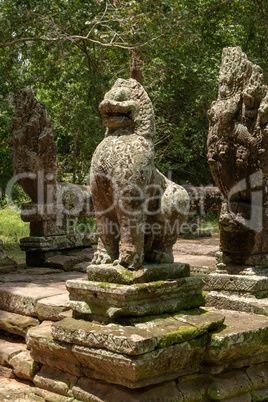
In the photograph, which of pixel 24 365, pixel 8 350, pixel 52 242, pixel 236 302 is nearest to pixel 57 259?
pixel 52 242

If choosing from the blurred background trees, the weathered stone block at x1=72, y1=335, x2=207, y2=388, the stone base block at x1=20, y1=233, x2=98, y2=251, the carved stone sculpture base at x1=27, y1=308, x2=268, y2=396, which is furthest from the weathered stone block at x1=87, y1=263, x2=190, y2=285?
the blurred background trees

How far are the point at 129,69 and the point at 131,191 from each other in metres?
9.24

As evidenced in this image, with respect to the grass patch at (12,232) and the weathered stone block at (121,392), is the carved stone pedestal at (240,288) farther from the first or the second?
the grass patch at (12,232)

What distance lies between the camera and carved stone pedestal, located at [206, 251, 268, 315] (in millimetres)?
4051

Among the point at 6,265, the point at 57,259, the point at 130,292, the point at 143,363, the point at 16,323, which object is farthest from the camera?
the point at 57,259

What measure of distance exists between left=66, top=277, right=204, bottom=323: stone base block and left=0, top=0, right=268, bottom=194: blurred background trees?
19.9ft

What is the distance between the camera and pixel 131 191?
3361mm

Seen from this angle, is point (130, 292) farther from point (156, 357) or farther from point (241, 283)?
point (241, 283)

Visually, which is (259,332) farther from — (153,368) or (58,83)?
(58,83)

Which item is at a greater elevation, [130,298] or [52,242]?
[52,242]

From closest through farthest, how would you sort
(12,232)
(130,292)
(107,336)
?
(107,336) < (130,292) < (12,232)

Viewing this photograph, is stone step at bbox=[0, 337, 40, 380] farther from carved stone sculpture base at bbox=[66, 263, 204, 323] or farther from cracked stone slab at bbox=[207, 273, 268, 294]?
cracked stone slab at bbox=[207, 273, 268, 294]

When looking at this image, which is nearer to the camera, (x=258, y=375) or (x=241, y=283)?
(x=258, y=375)

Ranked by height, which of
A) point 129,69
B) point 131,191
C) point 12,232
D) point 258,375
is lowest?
point 258,375
